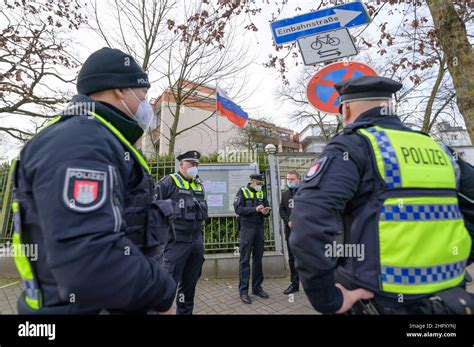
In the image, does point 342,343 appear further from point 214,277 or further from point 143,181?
point 214,277

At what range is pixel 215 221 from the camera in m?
6.22

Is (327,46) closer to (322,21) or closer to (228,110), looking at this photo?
(322,21)

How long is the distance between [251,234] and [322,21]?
3.48 metres

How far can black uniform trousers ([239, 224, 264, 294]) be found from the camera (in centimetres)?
466

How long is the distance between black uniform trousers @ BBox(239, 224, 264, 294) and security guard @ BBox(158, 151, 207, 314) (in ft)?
3.84

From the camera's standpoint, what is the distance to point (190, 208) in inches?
147

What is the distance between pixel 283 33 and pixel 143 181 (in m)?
2.65

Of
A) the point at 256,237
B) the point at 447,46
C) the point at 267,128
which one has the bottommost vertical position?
the point at 256,237

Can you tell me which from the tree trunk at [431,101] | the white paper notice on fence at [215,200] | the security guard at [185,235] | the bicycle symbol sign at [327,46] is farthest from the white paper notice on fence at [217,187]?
the tree trunk at [431,101]

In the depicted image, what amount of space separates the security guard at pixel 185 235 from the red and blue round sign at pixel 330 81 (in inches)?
80.8

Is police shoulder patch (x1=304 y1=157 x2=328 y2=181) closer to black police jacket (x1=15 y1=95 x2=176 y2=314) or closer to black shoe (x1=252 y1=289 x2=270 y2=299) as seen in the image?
black police jacket (x1=15 y1=95 x2=176 y2=314)

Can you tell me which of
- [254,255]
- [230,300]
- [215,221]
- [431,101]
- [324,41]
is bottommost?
[230,300]

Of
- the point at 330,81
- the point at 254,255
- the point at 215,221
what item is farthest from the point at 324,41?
the point at 215,221

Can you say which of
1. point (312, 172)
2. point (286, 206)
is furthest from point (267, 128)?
point (312, 172)
